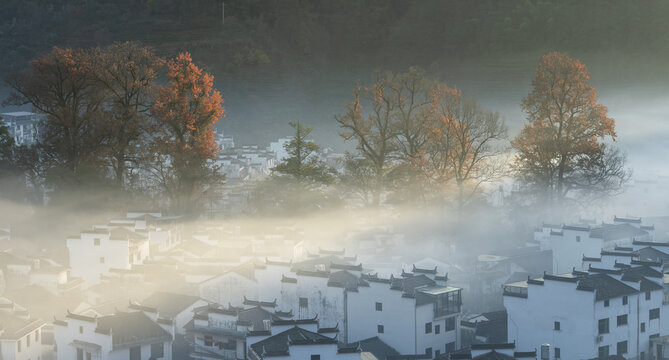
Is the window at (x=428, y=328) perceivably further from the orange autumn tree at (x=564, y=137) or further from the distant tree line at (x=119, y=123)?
the distant tree line at (x=119, y=123)

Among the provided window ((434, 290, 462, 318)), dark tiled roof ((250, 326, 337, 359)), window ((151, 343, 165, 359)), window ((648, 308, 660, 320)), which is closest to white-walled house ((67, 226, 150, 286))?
window ((151, 343, 165, 359))

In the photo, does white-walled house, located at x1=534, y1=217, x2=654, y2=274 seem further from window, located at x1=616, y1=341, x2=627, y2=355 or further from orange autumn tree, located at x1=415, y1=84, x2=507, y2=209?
window, located at x1=616, y1=341, x2=627, y2=355

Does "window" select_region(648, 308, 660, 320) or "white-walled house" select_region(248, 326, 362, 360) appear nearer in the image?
"white-walled house" select_region(248, 326, 362, 360)

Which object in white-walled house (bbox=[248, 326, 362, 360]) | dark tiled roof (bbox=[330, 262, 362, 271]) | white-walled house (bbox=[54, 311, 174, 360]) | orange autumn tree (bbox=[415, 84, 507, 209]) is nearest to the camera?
white-walled house (bbox=[248, 326, 362, 360])

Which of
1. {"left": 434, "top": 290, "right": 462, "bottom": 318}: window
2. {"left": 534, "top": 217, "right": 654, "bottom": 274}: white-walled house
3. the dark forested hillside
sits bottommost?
{"left": 434, "top": 290, "right": 462, "bottom": 318}: window

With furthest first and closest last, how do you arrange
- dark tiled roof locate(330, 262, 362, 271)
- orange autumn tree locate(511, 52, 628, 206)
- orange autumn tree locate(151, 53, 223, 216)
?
orange autumn tree locate(511, 52, 628, 206) < orange autumn tree locate(151, 53, 223, 216) < dark tiled roof locate(330, 262, 362, 271)

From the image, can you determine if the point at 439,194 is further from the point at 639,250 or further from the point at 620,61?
the point at 620,61
